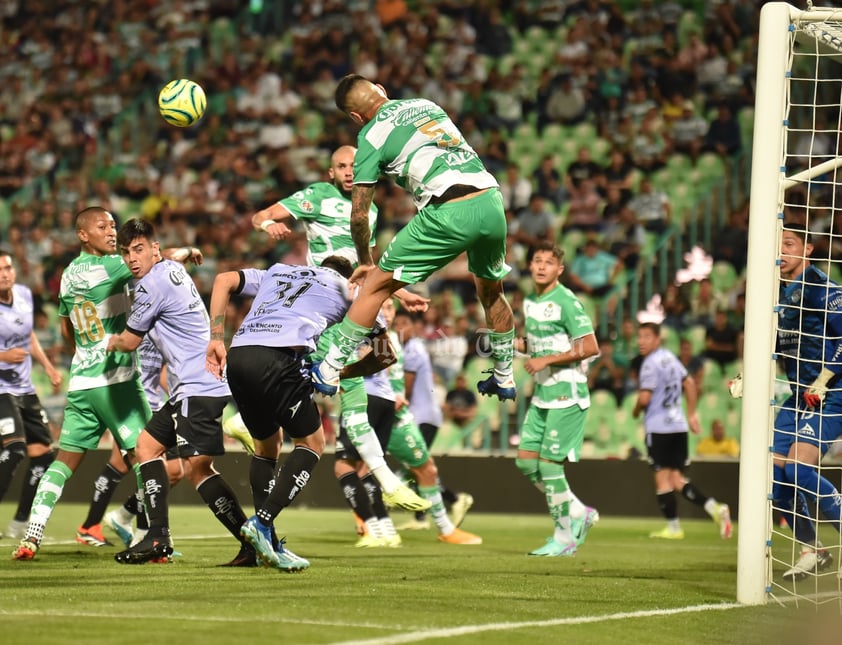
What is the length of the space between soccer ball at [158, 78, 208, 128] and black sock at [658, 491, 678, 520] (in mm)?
6746

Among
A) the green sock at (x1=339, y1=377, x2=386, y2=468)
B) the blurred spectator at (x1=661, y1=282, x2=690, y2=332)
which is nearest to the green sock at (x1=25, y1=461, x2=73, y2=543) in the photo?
the green sock at (x1=339, y1=377, x2=386, y2=468)

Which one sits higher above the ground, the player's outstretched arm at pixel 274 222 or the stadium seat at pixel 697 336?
the player's outstretched arm at pixel 274 222

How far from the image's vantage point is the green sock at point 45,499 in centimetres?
886

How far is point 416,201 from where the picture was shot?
7703mm

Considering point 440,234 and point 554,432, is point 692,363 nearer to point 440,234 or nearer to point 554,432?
point 554,432

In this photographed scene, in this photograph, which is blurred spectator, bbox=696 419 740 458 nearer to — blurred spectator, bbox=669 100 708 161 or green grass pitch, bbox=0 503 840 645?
blurred spectator, bbox=669 100 708 161

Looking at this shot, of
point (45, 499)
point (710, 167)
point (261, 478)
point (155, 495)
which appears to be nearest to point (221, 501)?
point (261, 478)

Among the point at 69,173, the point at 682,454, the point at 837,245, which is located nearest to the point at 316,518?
the point at 682,454

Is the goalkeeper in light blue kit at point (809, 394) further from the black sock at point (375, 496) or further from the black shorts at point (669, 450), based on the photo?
the black shorts at point (669, 450)

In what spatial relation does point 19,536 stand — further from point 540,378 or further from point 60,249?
point 60,249

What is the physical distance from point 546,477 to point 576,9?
46.2 feet

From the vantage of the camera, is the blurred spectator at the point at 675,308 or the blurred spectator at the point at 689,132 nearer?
the blurred spectator at the point at 675,308

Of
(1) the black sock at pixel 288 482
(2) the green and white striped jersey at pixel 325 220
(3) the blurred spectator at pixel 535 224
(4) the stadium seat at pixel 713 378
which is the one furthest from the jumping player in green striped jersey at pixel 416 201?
(3) the blurred spectator at pixel 535 224

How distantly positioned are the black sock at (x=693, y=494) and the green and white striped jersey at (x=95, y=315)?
692cm
